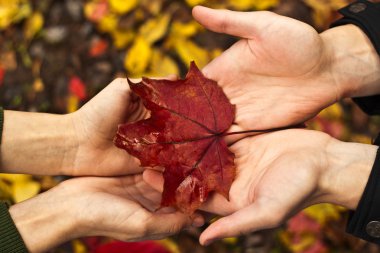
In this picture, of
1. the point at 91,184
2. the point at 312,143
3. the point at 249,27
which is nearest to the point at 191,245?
the point at 91,184

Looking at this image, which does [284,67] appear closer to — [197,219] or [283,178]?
[283,178]

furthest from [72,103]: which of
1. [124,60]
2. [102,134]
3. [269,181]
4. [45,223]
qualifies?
[269,181]

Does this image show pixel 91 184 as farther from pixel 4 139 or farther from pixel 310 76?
pixel 310 76

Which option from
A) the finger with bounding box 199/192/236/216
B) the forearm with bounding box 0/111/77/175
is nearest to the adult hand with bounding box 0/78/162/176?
the forearm with bounding box 0/111/77/175

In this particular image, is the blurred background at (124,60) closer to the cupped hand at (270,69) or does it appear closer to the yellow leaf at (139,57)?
the yellow leaf at (139,57)

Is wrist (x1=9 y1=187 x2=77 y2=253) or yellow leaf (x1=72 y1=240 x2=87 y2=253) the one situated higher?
wrist (x1=9 y1=187 x2=77 y2=253)

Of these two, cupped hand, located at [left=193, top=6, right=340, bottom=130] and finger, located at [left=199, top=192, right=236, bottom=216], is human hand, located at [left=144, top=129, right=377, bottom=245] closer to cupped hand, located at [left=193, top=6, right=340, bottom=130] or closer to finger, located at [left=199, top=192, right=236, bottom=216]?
finger, located at [left=199, top=192, right=236, bottom=216]

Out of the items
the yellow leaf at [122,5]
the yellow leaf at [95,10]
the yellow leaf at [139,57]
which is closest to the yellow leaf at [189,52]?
the yellow leaf at [139,57]

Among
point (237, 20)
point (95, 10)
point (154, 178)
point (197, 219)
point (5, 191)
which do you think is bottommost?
point (5, 191)
